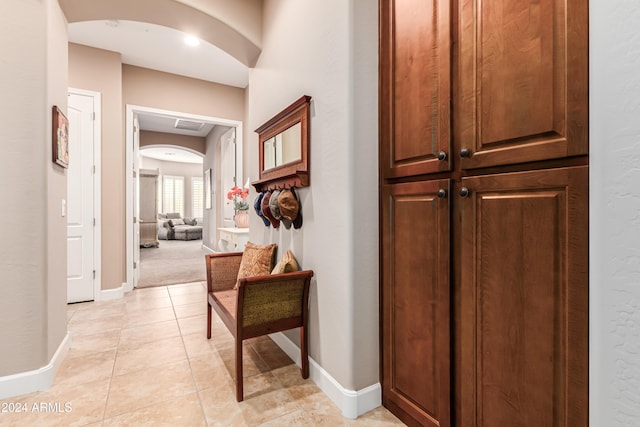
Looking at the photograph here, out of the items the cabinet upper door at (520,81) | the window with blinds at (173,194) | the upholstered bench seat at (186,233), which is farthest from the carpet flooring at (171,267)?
the cabinet upper door at (520,81)

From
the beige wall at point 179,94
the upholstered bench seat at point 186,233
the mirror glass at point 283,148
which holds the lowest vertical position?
the upholstered bench seat at point 186,233

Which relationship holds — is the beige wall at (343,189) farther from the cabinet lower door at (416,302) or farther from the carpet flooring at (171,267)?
the carpet flooring at (171,267)

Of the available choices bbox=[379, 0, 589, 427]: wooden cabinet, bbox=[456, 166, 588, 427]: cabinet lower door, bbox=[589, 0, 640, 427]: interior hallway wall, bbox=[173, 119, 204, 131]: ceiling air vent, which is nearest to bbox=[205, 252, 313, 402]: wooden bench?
bbox=[379, 0, 589, 427]: wooden cabinet

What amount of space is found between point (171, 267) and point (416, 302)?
5530 mm

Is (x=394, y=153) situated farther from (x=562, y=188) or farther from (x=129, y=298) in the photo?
(x=129, y=298)

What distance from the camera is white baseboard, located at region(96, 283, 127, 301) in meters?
3.79

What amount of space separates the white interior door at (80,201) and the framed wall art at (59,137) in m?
1.58

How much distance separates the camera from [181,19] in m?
2.56

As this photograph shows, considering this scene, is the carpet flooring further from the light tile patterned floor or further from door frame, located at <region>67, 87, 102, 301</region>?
the light tile patterned floor

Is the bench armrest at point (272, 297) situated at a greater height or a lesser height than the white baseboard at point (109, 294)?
greater

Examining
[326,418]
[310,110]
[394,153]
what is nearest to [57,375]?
[326,418]

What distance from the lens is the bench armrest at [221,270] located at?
262 cm

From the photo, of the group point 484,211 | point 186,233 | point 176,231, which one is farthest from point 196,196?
point 484,211

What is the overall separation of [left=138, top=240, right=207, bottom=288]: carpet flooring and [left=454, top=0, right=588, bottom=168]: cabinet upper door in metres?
4.61
